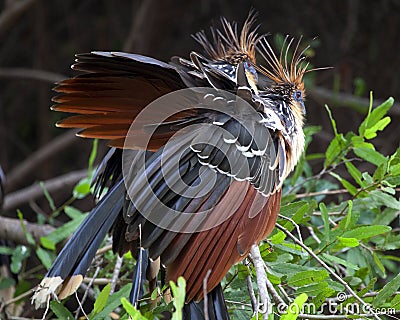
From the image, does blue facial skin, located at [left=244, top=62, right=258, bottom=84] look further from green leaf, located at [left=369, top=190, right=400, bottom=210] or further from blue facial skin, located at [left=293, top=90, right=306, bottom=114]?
green leaf, located at [left=369, top=190, right=400, bottom=210]

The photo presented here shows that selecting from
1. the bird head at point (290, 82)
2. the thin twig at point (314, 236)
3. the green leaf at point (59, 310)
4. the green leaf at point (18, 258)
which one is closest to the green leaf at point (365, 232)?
the thin twig at point (314, 236)

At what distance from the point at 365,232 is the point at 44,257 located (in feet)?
2.92

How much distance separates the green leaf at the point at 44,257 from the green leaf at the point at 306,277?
770 mm

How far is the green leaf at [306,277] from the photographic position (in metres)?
1.30

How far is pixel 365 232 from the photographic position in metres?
1.43

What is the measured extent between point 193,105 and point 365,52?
241 centimetres

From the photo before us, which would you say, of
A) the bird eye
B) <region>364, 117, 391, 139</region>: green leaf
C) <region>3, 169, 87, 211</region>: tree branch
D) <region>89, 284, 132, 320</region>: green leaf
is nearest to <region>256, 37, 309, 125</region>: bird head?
the bird eye

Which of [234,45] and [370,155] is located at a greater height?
[234,45]

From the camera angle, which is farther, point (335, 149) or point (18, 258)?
point (18, 258)

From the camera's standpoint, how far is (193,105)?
4.39ft

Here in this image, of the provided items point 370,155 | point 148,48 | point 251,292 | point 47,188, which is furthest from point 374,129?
point 148,48

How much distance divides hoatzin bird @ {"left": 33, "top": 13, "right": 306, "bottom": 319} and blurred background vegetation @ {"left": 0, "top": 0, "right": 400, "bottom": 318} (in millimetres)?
1570

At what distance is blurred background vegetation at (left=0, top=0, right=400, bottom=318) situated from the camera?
10.6ft

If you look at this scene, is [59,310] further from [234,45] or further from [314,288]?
[234,45]
